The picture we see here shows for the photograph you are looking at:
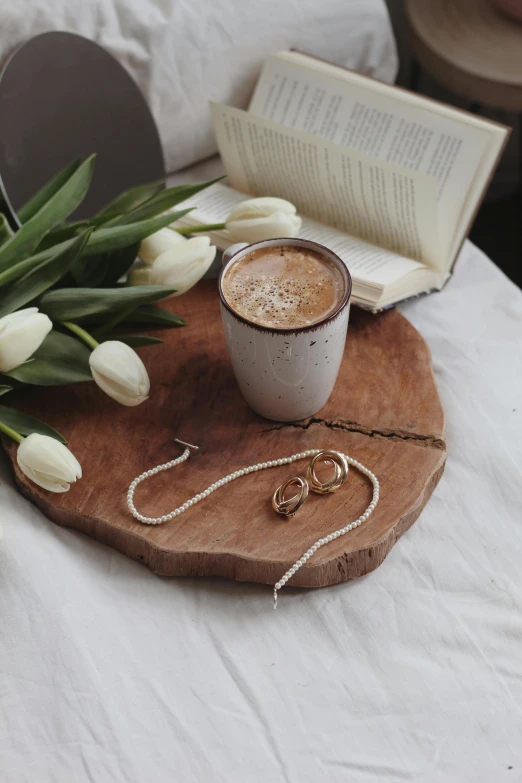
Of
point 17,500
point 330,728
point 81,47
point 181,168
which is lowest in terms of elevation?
point 330,728

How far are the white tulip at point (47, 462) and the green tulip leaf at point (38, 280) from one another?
0.56ft

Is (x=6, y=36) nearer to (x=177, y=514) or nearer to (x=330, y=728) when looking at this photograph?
(x=177, y=514)

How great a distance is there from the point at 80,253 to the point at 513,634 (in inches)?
24.3

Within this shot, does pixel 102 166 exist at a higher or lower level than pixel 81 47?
lower

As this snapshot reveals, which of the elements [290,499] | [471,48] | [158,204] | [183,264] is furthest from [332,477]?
[471,48]

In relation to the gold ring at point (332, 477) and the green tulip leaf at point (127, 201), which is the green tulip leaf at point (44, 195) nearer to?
the green tulip leaf at point (127, 201)

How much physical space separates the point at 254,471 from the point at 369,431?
14 cm

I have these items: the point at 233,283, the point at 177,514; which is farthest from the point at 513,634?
the point at 233,283

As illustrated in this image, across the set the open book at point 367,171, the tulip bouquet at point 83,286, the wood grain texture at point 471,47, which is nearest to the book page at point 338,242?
the open book at point 367,171

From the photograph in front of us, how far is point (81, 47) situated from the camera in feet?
3.53

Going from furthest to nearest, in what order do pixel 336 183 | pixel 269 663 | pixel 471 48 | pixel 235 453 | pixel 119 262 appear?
pixel 471 48 → pixel 336 183 → pixel 119 262 → pixel 235 453 → pixel 269 663

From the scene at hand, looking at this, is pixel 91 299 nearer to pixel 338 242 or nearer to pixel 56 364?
pixel 56 364

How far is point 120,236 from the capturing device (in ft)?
2.90

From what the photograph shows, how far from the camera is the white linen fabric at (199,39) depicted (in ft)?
3.56
